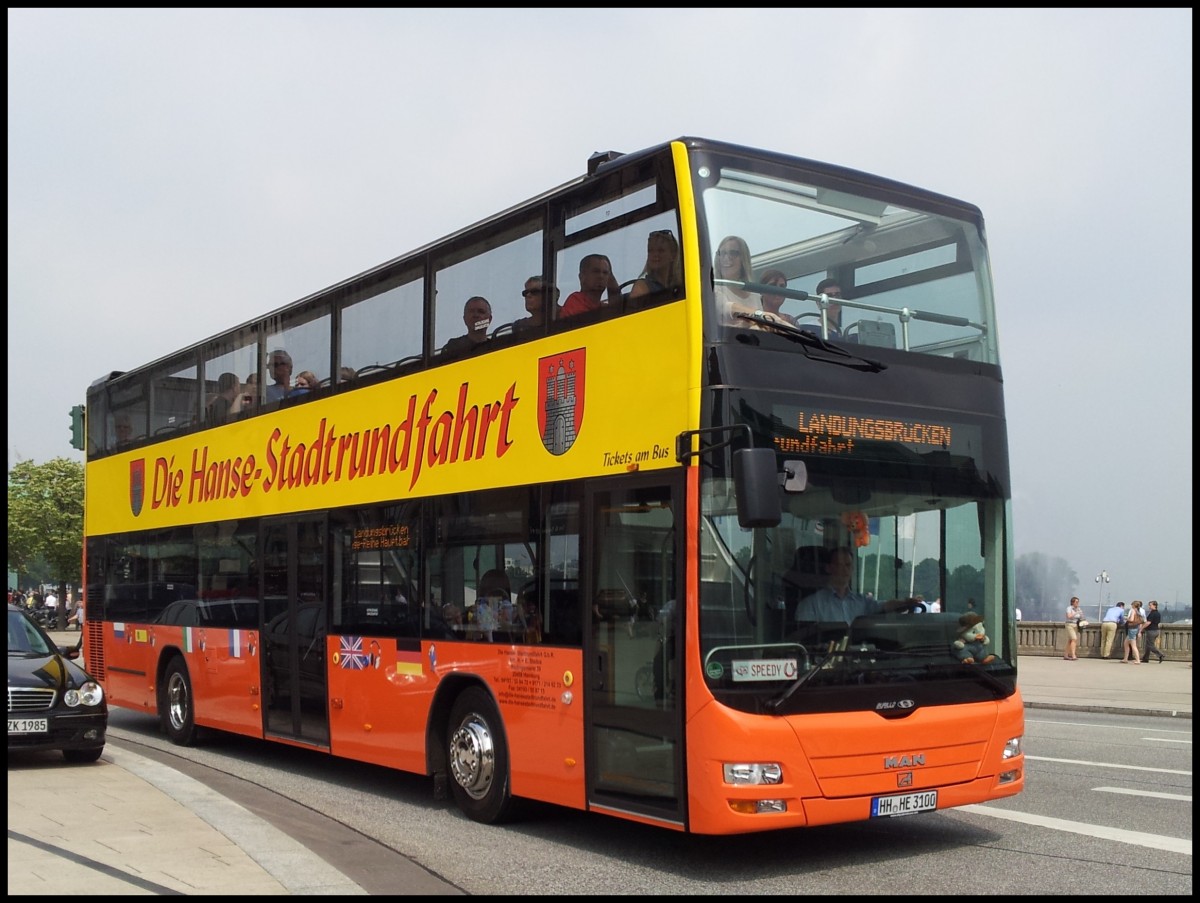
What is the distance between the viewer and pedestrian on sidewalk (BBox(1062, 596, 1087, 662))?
3259 cm

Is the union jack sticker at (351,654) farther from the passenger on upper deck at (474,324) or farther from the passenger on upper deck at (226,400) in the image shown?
the passenger on upper deck at (226,400)

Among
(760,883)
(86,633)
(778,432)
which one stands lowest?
(760,883)

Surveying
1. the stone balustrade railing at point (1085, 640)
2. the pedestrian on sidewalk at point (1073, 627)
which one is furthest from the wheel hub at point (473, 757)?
the pedestrian on sidewalk at point (1073, 627)

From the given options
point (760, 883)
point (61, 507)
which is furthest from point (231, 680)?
point (61, 507)

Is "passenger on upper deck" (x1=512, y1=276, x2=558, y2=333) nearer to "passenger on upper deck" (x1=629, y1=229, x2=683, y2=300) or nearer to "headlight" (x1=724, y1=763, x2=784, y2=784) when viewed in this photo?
"passenger on upper deck" (x1=629, y1=229, x2=683, y2=300)

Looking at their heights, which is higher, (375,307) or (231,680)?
(375,307)

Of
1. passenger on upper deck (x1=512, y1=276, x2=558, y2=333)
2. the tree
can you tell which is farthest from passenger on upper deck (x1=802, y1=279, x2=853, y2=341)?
the tree

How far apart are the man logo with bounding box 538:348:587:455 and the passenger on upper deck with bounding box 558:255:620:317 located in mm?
294

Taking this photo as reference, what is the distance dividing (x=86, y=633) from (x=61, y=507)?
54018mm

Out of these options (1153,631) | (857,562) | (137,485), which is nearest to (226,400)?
(137,485)

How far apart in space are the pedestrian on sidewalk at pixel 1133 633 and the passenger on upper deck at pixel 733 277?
83.8ft

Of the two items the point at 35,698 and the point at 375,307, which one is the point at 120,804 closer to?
the point at 35,698

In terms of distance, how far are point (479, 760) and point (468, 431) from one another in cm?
235

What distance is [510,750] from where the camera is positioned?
9617mm
